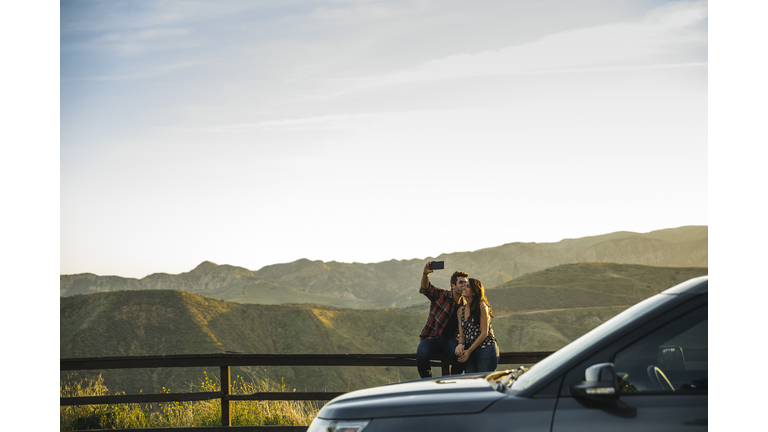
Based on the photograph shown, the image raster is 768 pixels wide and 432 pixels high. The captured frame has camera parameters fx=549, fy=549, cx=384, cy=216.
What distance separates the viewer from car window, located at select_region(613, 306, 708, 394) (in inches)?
102

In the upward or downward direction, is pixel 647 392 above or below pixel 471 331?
above

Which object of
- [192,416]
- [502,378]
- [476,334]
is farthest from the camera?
[192,416]

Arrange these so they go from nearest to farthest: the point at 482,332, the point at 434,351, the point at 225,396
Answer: the point at 482,332
the point at 434,351
the point at 225,396

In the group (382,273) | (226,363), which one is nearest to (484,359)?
(226,363)

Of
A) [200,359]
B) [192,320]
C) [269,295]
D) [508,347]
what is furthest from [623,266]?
[200,359]

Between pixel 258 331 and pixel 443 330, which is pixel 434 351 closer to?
pixel 443 330

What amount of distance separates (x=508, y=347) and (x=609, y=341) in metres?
61.3

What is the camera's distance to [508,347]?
200ft

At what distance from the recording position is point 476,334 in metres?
6.00

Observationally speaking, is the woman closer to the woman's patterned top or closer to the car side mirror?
the woman's patterned top

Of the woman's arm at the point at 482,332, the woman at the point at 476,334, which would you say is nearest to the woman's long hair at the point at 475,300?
the woman at the point at 476,334

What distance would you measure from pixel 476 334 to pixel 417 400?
3190mm

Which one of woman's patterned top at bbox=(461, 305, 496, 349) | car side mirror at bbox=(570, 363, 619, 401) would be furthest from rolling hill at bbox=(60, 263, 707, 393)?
car side mirror at bbox=(570, 363, 619, 401)

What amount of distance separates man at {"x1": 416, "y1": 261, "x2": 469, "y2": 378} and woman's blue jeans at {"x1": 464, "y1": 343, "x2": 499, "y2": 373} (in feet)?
1.05
